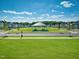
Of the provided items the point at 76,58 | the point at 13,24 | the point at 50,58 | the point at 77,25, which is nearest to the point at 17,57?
the point at 50,58

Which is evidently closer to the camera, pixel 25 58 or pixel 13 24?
pixel 25 58

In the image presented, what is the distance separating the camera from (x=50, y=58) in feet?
24.3

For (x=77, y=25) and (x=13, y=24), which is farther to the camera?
(x=13, y=24)

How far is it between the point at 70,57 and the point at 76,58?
353mm

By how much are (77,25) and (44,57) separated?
156 ft

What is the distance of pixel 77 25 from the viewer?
53094 mm

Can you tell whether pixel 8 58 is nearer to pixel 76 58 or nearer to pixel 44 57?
pixel 44 57

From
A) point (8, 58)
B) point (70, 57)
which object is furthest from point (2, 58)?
point (70, 57)

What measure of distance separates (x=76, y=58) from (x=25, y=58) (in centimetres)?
251

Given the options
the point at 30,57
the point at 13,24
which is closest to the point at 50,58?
the point at 30,57

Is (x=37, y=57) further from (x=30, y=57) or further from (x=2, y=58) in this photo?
(x=2, y=58)

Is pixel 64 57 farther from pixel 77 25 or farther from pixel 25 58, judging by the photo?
pixel 77 25

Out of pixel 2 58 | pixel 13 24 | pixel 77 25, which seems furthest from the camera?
pixel 13 24

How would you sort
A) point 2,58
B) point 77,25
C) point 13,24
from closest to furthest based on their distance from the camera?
point 2,58 < point 77,25 < point 13,24
